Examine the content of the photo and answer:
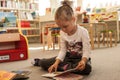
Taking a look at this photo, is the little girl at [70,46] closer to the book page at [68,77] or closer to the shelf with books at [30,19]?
the book page at [68,77]

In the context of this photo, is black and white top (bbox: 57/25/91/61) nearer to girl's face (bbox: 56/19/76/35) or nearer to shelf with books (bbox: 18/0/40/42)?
girl's face (bbox: 56/19/76/35)

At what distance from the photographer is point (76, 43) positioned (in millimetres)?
1329

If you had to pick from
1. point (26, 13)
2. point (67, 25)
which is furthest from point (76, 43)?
point (26, 13)

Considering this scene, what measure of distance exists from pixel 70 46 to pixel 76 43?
0.18 feet

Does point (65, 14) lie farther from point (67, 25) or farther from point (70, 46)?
point (70, 46)

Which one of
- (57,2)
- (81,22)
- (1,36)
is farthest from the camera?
(57,2)

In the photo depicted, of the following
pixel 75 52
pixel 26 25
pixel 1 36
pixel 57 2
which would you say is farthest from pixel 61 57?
pixel 57 2

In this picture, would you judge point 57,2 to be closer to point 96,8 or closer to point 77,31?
point 96,8

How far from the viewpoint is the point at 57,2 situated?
17.1 ft

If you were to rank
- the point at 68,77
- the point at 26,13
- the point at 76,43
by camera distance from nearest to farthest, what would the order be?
the point at 68,77 → the point at 76,43 → the point at 26,13

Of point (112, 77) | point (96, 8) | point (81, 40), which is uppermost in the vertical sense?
point (96, 8)

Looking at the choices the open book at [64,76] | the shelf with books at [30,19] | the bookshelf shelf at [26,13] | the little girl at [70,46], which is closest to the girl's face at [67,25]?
the little girl at [70,46]

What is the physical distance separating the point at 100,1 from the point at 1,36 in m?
2.83

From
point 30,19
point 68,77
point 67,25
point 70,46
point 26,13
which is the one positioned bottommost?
point 68,77
